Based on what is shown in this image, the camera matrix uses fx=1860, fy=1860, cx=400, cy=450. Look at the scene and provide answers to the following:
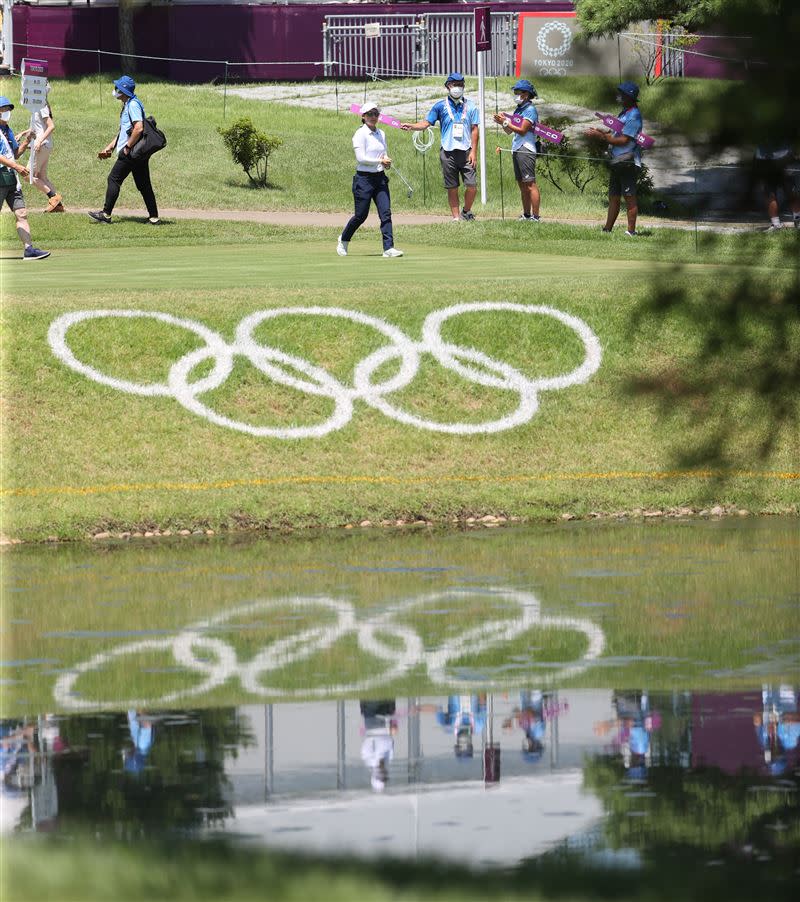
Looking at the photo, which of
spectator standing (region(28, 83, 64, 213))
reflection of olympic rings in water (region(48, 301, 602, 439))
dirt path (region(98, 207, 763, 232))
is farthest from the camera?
dirt path (region(98, 207, 763, 232))

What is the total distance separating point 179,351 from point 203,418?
111cm

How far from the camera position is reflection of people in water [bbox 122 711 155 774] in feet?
24.9

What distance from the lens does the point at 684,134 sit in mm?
6445

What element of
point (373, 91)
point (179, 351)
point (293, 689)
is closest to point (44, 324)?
point (179, 351)

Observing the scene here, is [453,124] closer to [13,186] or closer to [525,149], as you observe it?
[525,149]

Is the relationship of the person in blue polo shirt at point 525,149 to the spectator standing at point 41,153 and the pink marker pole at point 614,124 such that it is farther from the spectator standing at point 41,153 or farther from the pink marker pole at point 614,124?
the pink marker pole at point 614,124

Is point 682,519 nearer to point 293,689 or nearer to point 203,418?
point 203,418

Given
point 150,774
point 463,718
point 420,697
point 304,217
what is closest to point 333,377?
point 420,697

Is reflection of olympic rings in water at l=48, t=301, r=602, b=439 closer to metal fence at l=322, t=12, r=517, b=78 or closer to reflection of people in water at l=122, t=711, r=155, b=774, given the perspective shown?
reflection of people in water at l=122, t=711, r=155, b=774

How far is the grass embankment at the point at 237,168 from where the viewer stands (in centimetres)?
3278

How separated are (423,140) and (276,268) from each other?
1808 centimetres

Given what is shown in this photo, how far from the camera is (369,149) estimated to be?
20.6 metres

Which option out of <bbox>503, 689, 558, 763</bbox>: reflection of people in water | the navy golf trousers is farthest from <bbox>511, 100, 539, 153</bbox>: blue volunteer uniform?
<bbox>503, 689, 558, 763</bbox>: reflection of people in water

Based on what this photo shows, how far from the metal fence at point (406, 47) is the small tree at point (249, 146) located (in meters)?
13.5
